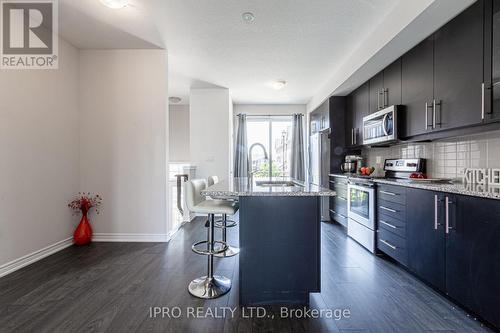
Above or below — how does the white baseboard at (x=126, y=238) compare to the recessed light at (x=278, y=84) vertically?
below

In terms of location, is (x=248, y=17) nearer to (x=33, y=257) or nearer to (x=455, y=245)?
(x=455, y=245)

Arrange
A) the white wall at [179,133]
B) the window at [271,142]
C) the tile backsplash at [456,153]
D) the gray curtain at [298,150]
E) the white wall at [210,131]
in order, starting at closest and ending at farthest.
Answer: the tile backsplash at [456,153], the white wall at [210,131], the gray curtain at [298,150], the window at [271,142], the white wall at [179,133]

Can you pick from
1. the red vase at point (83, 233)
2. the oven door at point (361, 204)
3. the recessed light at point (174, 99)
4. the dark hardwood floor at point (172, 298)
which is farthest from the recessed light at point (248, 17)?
the recessed light at point (174, 99)

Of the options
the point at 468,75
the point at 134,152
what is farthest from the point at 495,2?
the point at 134,152

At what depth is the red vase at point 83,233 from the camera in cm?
308

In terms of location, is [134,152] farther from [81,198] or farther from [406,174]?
[406,174]

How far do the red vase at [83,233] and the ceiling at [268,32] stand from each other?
2.33 m

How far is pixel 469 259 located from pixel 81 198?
4099 millimetres

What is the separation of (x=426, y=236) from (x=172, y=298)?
2.18m

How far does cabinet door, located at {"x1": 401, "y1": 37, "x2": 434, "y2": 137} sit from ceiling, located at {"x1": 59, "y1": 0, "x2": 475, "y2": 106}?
0.44 feet

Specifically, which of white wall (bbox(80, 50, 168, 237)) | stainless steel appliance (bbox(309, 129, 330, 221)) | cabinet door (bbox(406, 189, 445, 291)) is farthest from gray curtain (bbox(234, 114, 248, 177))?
cabinet door (bbox(406, 189, 445, 291))

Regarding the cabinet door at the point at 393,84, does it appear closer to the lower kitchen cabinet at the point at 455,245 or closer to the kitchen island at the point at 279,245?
the lower kitchen cabinet at the point at 455,245

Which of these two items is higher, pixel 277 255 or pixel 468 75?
pixel 468 75

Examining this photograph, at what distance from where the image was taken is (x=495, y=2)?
5.49ft
